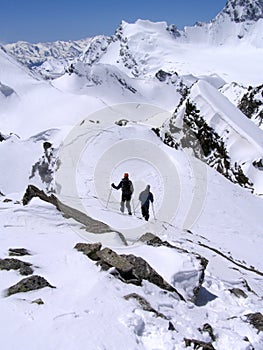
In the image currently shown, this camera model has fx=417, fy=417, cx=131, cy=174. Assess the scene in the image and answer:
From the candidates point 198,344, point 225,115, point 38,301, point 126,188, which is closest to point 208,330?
point 198,344

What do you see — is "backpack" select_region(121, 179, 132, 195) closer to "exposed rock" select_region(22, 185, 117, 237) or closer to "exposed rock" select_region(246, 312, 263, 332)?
"exposed rock" select_region(22, 185, 117, 237)

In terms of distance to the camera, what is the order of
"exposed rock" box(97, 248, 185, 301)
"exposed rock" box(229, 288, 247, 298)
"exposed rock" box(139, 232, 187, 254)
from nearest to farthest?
"exposed rock" box(97, 248, 185, 301) < "exposed rock" box(229, 288, 247, 298) < "exposed rock" box(139, 232, 187, 254)

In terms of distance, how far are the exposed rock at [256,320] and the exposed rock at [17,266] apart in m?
4.07

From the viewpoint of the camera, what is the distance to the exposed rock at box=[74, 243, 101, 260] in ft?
28.1

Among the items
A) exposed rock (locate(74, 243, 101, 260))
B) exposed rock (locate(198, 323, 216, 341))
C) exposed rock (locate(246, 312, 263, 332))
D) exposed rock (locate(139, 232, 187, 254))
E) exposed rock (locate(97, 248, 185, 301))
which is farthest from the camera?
exposed rock (locate(139, 232, 187, 254))

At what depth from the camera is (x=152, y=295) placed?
25.1 feet

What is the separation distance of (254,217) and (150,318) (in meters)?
14.1

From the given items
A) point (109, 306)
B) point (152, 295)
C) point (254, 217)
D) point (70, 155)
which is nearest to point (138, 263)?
point (152, 295)

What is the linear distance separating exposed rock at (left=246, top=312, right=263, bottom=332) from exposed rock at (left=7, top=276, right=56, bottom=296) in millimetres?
3589

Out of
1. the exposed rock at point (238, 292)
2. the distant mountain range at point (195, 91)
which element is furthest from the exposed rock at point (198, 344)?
the distant mountain range at point (195, 91)

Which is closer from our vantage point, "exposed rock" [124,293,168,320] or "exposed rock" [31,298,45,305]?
"exposed rock" [31,298,45,305]

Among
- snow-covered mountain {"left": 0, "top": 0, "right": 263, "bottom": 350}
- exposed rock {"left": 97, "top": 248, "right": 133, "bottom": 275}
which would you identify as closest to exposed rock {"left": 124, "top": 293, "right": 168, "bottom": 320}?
snow-covered mountain {"left": 0, "top": 0, "right": 263, "bottom": 350}

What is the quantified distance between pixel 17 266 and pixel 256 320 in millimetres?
4457

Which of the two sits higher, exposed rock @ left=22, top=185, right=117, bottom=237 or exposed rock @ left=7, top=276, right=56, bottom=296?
exposed rock @ left=22, top=185, right=117, bottom=237
